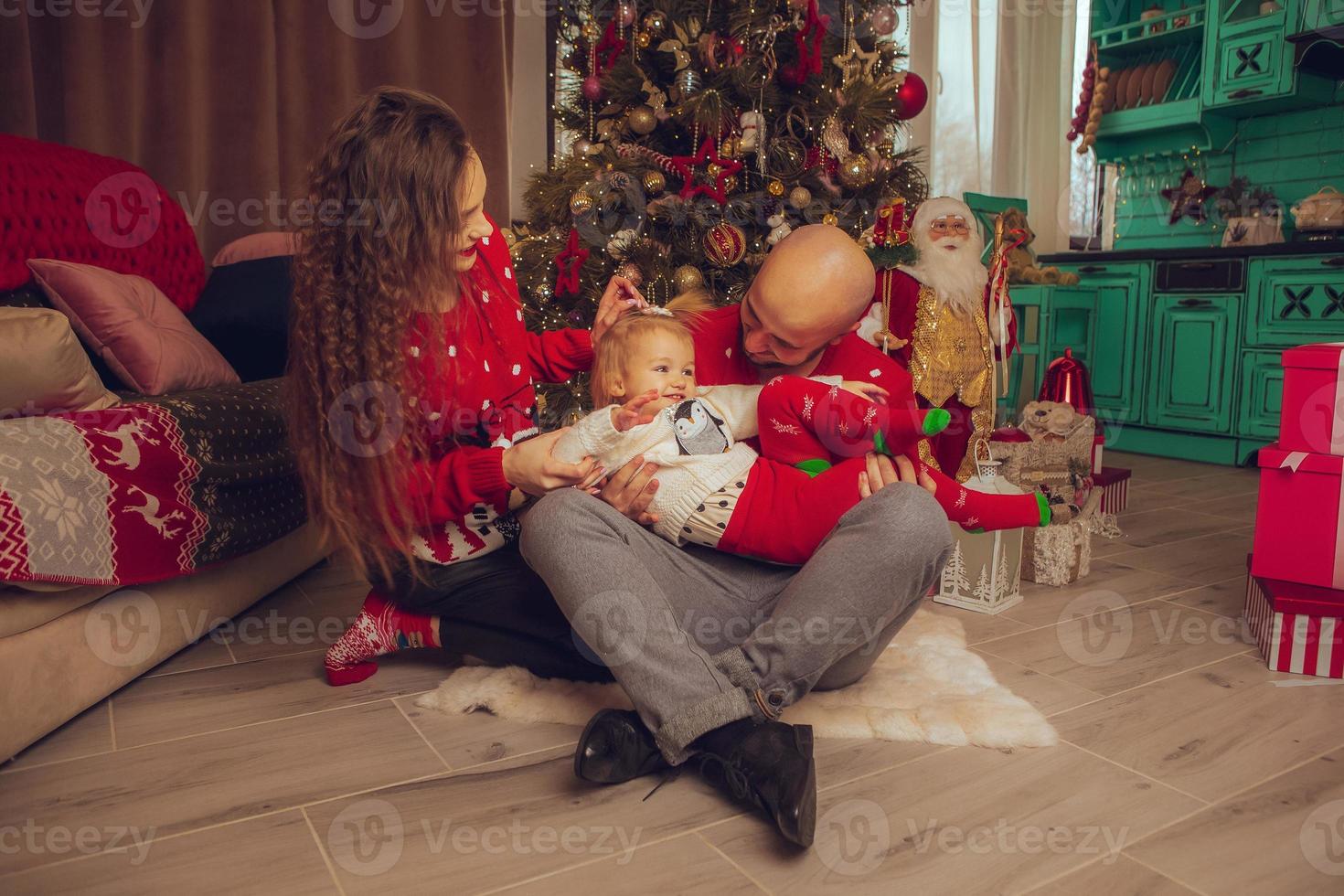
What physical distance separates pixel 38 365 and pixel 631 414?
96 centimetres

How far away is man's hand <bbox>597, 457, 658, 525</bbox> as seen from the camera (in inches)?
51.7

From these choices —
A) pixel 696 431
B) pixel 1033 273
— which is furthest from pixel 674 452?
pixel 1033 273

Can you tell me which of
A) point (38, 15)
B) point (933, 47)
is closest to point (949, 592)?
point (38, 15)

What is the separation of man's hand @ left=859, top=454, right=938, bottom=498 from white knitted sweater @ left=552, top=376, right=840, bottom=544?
0.58ft

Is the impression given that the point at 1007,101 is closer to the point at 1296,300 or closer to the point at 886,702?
the point at 1296,300

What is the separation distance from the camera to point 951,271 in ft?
8.32

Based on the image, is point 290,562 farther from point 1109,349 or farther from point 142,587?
point 1109,349

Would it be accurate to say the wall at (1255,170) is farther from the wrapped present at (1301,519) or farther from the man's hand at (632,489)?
the man's hand at (632,489)

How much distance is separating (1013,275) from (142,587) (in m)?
3.58

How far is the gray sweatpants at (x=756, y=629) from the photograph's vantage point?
3.76ft

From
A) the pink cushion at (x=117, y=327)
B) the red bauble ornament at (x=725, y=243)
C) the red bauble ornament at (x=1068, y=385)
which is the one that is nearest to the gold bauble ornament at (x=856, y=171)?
the red bauble ornament at (x=725, y=243)

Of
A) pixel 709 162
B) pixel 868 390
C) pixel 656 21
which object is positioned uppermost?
pixel 656 21

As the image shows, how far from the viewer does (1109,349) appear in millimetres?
4023

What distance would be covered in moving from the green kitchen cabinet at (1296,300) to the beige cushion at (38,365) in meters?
3.78
